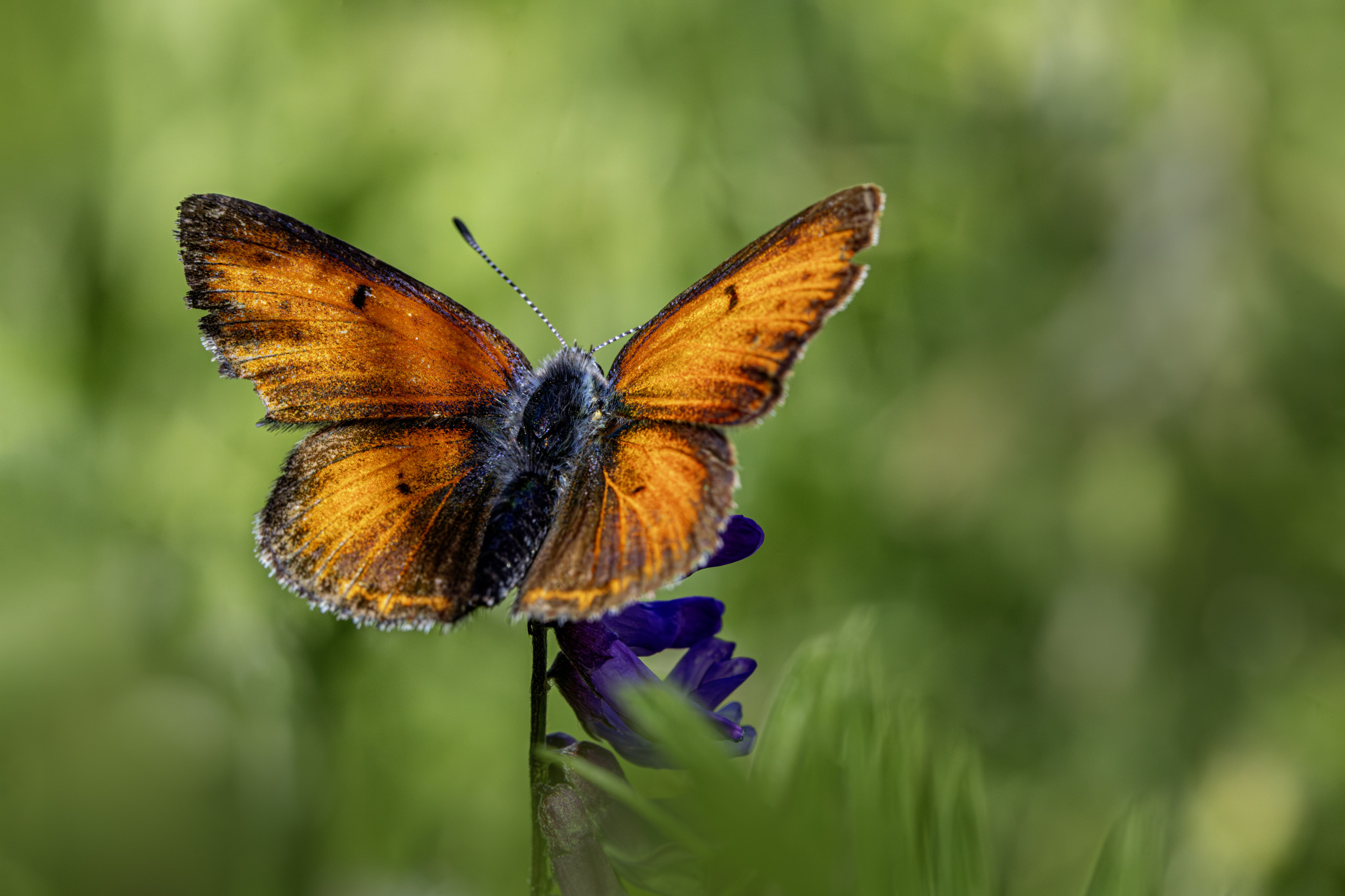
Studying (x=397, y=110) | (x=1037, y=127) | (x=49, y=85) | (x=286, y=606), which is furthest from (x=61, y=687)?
(x=1037, y=127)

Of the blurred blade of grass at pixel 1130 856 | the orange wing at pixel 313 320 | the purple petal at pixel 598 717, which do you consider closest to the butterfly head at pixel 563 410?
the orange wing at pixel 313 320

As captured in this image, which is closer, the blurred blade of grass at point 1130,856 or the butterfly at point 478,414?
the blurred blade of grass at point 1130,856

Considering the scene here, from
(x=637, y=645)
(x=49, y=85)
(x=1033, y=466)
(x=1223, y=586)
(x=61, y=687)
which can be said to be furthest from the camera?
(x=1033, y=466)

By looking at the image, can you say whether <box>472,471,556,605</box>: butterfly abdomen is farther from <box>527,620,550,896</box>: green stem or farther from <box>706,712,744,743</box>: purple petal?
<box>706,712,744,743</box>: purple petal

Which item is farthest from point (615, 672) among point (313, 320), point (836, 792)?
point (313, 320)

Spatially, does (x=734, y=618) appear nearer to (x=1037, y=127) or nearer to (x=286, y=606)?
(x=286, y=606)

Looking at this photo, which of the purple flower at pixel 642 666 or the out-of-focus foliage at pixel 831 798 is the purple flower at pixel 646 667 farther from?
the out-of-focus foliage at pixel 831 798
